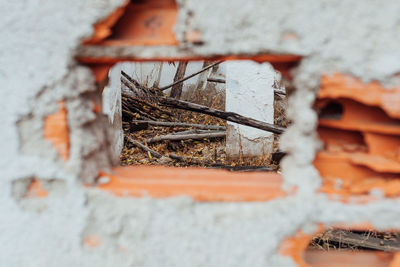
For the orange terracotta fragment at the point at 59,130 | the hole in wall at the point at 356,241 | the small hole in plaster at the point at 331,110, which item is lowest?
the hole in wall at the point at 356,241

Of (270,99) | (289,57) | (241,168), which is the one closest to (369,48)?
(289,57)

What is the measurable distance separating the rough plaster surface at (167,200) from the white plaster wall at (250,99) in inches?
128

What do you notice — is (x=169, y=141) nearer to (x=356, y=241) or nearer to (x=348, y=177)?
(x=356, y=241)

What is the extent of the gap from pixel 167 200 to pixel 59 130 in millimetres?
374

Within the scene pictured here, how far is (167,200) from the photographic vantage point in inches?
37.8

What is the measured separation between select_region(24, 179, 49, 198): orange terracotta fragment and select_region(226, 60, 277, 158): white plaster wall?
3.43 meters

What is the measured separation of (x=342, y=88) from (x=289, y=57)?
0.55 ft

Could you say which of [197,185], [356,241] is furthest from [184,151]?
[197,185]

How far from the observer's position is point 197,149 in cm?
453

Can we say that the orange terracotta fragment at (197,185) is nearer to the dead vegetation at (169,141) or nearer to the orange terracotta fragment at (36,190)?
the orange terracotta fragment at (36,190)

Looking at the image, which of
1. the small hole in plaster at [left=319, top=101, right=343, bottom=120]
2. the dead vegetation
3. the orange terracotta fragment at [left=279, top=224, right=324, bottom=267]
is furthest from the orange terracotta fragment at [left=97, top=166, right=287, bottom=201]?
the dead vegetation

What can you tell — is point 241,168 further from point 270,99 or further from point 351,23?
point 351,23

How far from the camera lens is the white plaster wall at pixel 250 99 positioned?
4.15 metres

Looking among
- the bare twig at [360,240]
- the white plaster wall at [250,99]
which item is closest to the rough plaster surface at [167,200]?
the bare twig at [360,240]
